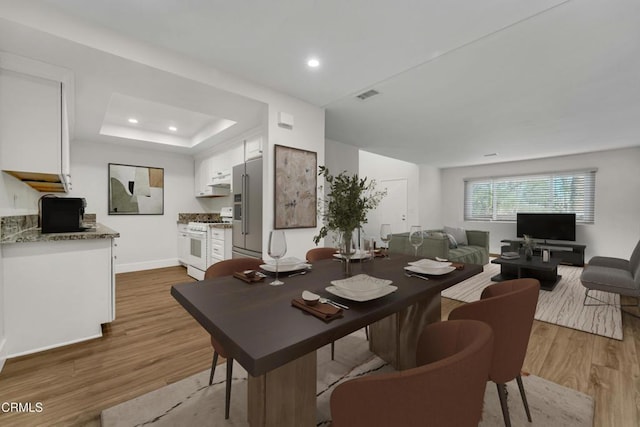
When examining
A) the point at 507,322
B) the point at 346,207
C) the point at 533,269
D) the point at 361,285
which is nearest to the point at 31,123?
the point at 346,207

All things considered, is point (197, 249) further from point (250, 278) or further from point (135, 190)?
point (250, 278)

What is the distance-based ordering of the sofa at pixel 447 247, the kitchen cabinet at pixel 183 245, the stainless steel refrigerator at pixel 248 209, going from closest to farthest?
the stainless steel refrigerator at pixel 248 209
the sofa at pixel 447 247
the kitchen cabinet at pixel 183 245

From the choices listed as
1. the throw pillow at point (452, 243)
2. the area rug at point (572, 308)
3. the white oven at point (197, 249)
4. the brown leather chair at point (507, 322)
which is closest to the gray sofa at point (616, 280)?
the area rug at point (572, 308)

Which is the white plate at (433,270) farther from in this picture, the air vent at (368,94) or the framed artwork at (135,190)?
the framed artwork at (135,190)

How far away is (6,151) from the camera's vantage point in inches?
84.3

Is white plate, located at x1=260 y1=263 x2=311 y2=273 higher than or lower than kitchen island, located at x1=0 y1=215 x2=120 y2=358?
higher

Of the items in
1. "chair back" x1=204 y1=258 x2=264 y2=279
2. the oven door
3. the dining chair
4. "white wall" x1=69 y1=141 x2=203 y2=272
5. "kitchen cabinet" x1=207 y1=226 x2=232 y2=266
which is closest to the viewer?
"chair back" x1=204 y1=258 x2=264 y2=279

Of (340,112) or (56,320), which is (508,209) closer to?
(340,112)

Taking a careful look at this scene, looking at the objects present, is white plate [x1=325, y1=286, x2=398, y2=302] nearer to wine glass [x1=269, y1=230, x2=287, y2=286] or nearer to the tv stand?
wine glass [x1=269, y1=230, x2=287, y2=286]

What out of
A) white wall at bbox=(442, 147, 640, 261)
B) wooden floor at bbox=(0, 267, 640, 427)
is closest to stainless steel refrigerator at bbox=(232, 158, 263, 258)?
wooden floor at bbox=(0, 267, 640, 427)

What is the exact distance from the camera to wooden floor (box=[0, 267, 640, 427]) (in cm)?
164

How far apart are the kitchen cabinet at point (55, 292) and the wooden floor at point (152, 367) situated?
146 millimetres

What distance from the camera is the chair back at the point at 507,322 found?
123 cm

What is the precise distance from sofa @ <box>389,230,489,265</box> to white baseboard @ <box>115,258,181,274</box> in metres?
4.43
